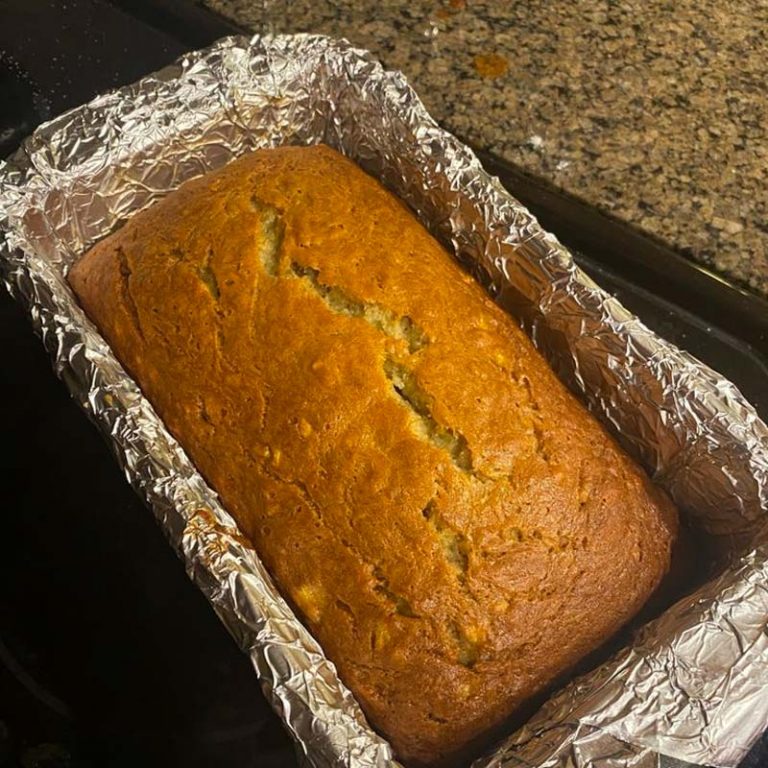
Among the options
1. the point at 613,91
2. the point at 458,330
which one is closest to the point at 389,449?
the point at 458,330

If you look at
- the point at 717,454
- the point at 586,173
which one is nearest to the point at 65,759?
the point at 717,454

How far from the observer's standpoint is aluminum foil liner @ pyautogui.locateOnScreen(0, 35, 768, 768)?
988mm

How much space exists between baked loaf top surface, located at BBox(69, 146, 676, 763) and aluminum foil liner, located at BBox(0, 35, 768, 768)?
0.19 feet

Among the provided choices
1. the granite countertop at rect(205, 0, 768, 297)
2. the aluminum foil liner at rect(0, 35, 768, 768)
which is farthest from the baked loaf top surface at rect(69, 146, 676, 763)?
the granite countertop at rect(205, 0, 768, 297)

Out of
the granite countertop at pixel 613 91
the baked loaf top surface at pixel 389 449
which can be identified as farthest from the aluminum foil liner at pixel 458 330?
the granite countertop at pixel 613 91

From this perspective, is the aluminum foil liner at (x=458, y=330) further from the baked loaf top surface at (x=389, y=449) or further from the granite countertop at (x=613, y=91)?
the granite countertop at (x=613, y=91)

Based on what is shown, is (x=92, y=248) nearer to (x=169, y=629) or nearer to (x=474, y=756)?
(x=169, y=629)

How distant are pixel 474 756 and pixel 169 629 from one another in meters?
0.48

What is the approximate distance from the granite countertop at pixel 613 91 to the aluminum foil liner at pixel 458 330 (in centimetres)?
36

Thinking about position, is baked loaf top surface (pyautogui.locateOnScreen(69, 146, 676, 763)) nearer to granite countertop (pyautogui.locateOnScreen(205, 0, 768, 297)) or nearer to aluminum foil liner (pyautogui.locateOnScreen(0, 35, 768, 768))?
aluminum foil liner (pyautogui.locateOnScreen(0, 35, 768, 768))

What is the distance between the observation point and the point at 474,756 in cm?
110

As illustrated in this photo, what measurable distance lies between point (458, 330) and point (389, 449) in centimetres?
21

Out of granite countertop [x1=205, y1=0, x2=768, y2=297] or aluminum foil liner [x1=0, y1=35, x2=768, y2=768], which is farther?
granite countertop [x1=205, y1=0, x2=768, y2=297]

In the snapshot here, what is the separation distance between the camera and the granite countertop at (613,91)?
66.3 inches
